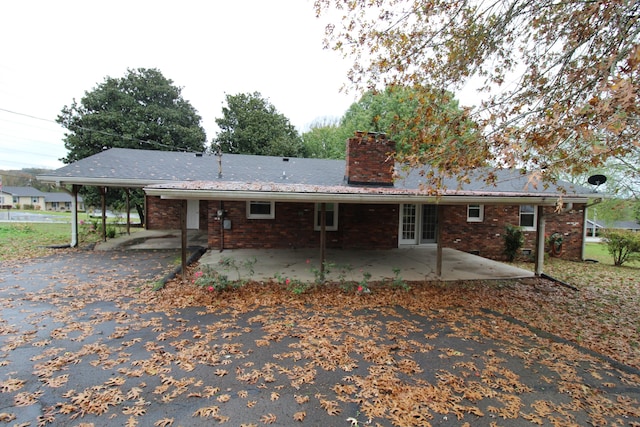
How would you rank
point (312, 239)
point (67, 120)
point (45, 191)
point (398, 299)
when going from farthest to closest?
point (45, 191)
point (67, 120)
point (312, 239)
point (398, 299)

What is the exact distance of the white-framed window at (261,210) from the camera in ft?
33.3

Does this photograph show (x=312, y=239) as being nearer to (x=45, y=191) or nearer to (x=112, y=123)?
(x=112, y=123)

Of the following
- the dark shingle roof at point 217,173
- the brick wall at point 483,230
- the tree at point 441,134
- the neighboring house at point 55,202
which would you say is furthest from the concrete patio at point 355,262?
the neighboring house at point 55,202

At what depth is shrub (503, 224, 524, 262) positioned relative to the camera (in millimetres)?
11219

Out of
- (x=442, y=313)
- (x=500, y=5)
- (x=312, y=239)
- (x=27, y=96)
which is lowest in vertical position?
(x=442, y=313)

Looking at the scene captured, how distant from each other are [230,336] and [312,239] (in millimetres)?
6550

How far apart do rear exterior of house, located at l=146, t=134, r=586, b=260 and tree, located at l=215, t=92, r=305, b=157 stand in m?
14.1

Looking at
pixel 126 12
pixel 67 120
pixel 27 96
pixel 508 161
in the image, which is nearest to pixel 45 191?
pixel 27 96

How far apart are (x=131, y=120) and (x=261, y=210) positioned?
1583cm

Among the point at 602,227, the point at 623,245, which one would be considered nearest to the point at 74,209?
the point at 623,245

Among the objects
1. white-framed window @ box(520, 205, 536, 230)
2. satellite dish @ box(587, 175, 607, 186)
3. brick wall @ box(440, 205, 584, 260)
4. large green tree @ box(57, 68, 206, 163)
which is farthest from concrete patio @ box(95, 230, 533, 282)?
large green tree @ box(57, 68, 206, 163)

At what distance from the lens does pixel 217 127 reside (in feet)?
85.5

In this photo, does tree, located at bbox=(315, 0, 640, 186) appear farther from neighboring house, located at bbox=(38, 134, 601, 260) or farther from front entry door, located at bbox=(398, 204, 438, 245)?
front entry door, located at bbox=(398, 204, 438, 245)

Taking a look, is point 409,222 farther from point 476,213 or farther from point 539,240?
point 539,240
